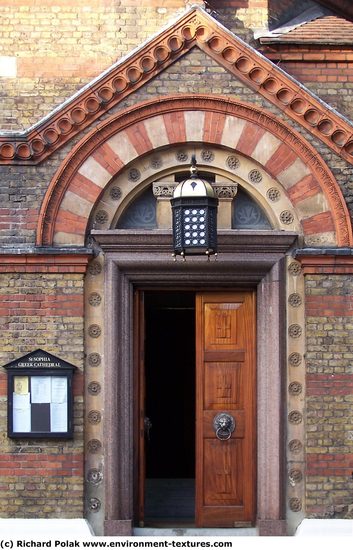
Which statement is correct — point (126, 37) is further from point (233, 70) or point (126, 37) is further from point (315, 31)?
point (315, 31)

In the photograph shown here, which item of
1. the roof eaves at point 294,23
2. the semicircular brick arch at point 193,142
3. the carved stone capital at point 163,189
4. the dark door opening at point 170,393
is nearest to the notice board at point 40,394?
the semicircular brick arch at point 193,142

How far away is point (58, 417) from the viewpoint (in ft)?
34.1

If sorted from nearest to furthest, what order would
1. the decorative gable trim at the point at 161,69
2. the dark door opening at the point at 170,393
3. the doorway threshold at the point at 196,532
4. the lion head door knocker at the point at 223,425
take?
1. the decorative gable trim at the point at 161,69
2. the doorway threshold at the point at 196,532
3. the lion head door knocker at the point at 223,425
4. the dark door opening at the point at 170,393

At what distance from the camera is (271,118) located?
10594 millimetres

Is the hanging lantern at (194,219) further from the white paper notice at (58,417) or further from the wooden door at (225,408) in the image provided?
the white paper notice at (58,417)

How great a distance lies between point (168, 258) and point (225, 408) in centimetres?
167

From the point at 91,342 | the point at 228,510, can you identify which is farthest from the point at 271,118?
the point at 228,510

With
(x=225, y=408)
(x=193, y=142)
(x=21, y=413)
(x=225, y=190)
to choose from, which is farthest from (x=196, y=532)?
(x=193, y=142)

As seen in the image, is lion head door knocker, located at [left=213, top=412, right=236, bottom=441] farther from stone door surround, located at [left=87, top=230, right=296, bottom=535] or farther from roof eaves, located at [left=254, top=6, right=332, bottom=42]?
roof eaves, located at [left=254, top=6, right=332, bottom=42]

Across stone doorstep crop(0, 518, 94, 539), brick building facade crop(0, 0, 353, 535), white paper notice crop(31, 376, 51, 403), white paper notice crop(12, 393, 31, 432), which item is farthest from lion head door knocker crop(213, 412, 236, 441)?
white paper notice crop(12, 393, 31, 432)

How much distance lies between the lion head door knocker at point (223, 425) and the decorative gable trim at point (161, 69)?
2896 millimetres

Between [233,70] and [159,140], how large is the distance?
3.37 feet

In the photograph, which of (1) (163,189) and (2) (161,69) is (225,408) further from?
(2) (161,69)

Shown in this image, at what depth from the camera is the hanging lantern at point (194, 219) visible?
9867 millimetres
